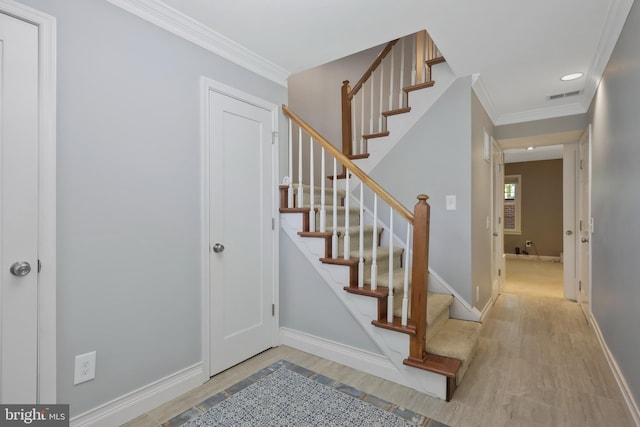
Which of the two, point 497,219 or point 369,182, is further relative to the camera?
point 497,219

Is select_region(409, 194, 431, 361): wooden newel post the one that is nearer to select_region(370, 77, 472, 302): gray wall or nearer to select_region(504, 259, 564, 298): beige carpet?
select_region(370, 77, 472, 302): gray wall

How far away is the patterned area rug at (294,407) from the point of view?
1.70 m

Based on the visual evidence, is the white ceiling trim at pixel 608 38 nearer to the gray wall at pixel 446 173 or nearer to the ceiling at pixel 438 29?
the ceiling at pixel 438 29

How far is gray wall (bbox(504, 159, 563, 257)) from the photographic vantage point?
7469 millimetres

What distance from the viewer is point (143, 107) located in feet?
5.87

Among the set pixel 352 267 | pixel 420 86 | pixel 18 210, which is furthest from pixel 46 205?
pixel 420 86

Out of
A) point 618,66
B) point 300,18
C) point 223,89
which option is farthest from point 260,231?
point 618,66

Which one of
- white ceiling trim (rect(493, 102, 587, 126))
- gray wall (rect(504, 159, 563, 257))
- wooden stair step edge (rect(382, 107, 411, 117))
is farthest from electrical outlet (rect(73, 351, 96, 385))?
gray wall (rect(504, 159, 563, 257))

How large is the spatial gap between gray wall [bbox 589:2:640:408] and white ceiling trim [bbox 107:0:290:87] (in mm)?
2307

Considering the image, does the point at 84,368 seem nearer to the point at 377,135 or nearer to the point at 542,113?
the point at 377,135

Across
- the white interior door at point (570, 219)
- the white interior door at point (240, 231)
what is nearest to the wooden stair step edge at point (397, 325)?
the white interior door at point (240, 231)

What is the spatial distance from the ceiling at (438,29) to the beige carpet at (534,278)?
2.96 m

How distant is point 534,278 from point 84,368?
6.34 meters

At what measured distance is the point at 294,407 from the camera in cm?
182
